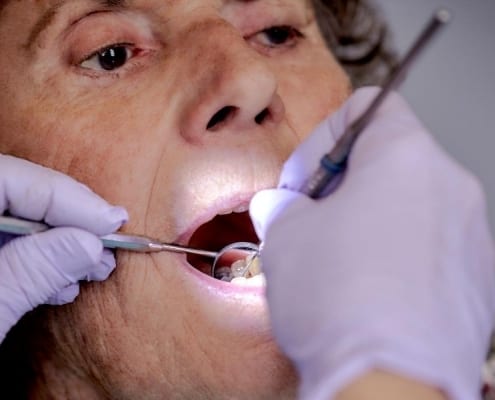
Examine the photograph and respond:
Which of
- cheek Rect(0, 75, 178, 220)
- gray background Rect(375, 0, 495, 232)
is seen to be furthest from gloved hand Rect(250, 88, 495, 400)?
gray background Rect(375, 0, 495, 232)

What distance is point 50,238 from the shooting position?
1.25 m

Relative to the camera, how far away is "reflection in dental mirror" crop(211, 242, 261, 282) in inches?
53.7

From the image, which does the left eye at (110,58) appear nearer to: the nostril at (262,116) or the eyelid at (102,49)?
the eyelid at (102,49)

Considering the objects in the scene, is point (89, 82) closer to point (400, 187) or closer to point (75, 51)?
point (75, 51)

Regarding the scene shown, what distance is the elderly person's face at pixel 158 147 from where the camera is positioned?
49.8 inches

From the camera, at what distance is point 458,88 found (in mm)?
2320

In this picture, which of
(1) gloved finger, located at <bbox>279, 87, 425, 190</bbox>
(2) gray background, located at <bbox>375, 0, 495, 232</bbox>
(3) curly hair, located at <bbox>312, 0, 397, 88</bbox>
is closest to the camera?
(1) gloved finger, located at <bbox>279, 87, 425, 190</bbox>

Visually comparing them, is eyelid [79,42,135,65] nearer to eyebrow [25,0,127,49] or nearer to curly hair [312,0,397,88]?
eyebrow [25,0,127,49]

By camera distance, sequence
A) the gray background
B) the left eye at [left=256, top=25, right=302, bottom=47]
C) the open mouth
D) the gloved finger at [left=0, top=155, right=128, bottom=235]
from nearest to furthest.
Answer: the gloved finger at [left=0, top=155, right=128, bottom=235] < the open mouth < the left eye at [left=256, top=25, right=302, bottom=47] < the gray background

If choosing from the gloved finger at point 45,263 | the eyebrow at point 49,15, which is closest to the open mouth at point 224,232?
the gloved finger at point 45,263

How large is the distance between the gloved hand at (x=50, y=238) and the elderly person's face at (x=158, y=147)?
2.1 inches

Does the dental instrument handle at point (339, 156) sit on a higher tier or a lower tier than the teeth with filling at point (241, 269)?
higher

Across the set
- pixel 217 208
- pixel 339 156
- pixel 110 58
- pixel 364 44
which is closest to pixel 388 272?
pixel 339 156

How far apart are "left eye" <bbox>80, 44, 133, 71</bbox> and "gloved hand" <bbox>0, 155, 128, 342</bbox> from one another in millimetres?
240
